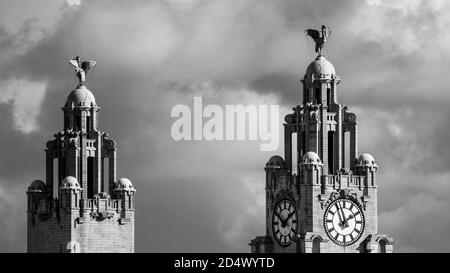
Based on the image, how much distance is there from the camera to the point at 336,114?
178625 mm

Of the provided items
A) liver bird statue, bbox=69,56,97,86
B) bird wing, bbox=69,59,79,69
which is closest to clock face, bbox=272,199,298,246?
liver bird statue, bbox=69,56,97,86

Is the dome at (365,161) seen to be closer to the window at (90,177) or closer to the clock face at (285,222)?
the clock face at (285,222)

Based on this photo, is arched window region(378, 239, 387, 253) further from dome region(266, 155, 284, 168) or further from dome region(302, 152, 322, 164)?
dome region(266, 155, 284, 168)

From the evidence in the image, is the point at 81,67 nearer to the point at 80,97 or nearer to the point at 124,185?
the point at 80,97

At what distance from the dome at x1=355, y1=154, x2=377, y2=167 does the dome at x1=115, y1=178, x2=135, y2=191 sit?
12.8 m

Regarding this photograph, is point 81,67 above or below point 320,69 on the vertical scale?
above

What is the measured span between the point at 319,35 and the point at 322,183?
27.5ft

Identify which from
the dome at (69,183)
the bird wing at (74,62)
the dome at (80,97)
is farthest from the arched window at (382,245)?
the bird wing at (74,62)

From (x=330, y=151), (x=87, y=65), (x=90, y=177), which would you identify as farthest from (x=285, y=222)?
(x=87, y=65)

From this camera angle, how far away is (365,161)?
587 feet

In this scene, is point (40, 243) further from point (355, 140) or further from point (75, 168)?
point (355, 140)

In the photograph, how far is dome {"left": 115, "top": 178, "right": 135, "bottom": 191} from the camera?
7037 inches

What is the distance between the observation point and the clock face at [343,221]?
583 ft

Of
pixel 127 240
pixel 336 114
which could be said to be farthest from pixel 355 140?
pixel 127 240
